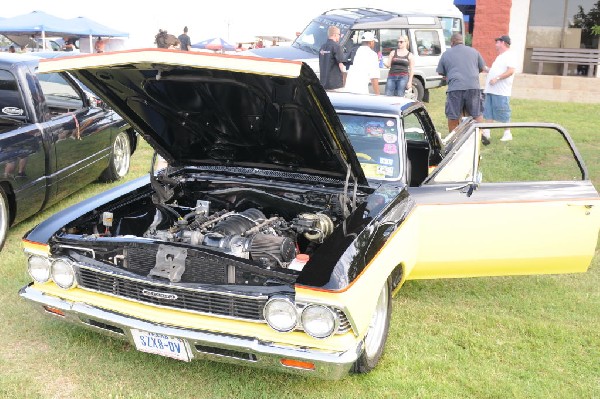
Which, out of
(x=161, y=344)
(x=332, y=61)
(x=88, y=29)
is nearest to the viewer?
(x=161, y=344)

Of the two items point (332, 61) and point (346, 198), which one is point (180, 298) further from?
point (332, 61)

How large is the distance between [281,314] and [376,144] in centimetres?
178

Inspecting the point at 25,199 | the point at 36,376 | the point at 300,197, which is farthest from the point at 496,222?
the point at 25,199

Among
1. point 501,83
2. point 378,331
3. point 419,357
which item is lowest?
point 419,357

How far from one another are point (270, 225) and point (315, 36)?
35.3ft

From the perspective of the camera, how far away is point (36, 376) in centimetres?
364

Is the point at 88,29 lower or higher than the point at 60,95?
higher

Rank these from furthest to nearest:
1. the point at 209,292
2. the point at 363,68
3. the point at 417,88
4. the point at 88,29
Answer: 1. the point at 88,29
2. the point at 417,88
3. the point at 363,68
4. the point at 209,292

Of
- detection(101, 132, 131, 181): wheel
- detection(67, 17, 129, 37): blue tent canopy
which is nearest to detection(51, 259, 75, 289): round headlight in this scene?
detection(101, 132, 131, 181): wheel

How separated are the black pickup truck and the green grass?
0.99 meters

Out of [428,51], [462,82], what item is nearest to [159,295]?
[462,82]

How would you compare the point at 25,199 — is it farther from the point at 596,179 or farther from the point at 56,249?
the point at 596,179

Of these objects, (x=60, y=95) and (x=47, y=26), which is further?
(x=47, y=26)

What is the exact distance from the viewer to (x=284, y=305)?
307cm
